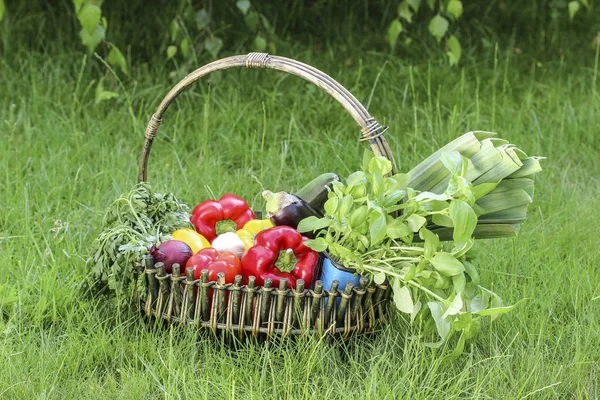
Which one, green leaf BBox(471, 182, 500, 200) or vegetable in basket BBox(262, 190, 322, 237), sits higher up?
green leaf BBox(471, 182, 500, 200)

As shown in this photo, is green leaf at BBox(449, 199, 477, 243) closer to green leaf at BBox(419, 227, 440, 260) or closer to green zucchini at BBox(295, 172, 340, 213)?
green leaf at BBox(419, 227, 440, 260)

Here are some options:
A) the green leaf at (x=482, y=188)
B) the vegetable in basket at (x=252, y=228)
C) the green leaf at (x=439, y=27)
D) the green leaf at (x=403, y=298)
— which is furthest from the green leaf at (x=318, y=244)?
the green leaf at (x=439, y=27)

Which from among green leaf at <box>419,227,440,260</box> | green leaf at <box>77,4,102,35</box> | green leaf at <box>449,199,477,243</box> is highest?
green leaf at <box>77,4,102,35</box>

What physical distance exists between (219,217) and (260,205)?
591 millimetres

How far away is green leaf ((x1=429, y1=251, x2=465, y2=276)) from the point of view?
2.31 meters

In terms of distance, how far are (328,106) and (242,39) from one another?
0.88 m

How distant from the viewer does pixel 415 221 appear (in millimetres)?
2361

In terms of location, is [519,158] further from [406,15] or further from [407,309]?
[406,15]

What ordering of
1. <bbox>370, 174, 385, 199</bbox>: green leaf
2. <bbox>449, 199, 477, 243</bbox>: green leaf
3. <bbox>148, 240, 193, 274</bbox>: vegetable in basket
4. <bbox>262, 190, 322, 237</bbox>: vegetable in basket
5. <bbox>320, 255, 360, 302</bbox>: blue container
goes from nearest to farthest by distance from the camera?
<bbox>449, 199, 477, 243</bbox>: green leaf → <bbox>370, 174, 385, 199</bbox>: green leaf → <bbox>320, 255, 360, 302</bbox>: blue container → <bbox>148, 240, 193, 274</bbox>: vegetable in basket → <bbox>262, 190, 322, 237</bbox>: vegetable in basket

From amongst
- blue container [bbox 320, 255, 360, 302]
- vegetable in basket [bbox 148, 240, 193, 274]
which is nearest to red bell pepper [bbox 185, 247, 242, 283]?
vegetable in basket [bbox 148, 240, 193, 274]

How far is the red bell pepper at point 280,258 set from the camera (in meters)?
2.53

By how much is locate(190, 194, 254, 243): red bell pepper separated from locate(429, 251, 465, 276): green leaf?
789 millimetres

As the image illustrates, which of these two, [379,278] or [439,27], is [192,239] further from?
[439,27]

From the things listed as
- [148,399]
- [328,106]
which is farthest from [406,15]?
[148,399]
